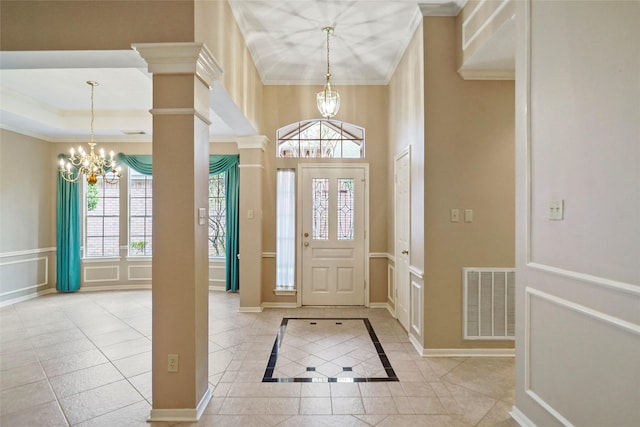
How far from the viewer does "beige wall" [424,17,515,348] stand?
3.44 meters

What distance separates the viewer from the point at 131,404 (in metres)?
2.59

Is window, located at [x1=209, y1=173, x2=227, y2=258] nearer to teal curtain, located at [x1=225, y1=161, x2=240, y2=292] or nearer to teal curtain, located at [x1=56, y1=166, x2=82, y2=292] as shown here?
teal curtain, located at [x1=225, y1=161, x2=240, y2=292]

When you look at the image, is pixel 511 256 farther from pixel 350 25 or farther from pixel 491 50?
pixel 350 25

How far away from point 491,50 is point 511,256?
6.56ft

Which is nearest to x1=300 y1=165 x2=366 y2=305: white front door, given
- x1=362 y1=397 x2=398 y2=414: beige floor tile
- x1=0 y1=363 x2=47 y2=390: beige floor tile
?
x1=362 y1=397 x2=398 y2=414: beige floor tile

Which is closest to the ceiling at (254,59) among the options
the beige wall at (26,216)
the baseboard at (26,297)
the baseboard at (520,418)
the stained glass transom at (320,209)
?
the beige wall at (26,216)

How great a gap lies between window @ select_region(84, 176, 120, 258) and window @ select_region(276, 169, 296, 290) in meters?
3.73

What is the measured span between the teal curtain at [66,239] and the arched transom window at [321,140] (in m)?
4.35

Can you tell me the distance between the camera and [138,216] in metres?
6.81

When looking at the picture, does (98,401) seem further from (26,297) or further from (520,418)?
(26,297)

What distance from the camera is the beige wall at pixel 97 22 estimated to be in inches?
92.0

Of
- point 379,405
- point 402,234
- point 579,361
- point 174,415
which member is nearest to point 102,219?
point 174,415

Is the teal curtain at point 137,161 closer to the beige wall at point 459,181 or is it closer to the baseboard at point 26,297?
the baseboard at point 26,297

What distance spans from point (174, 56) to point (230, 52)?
113 cm
